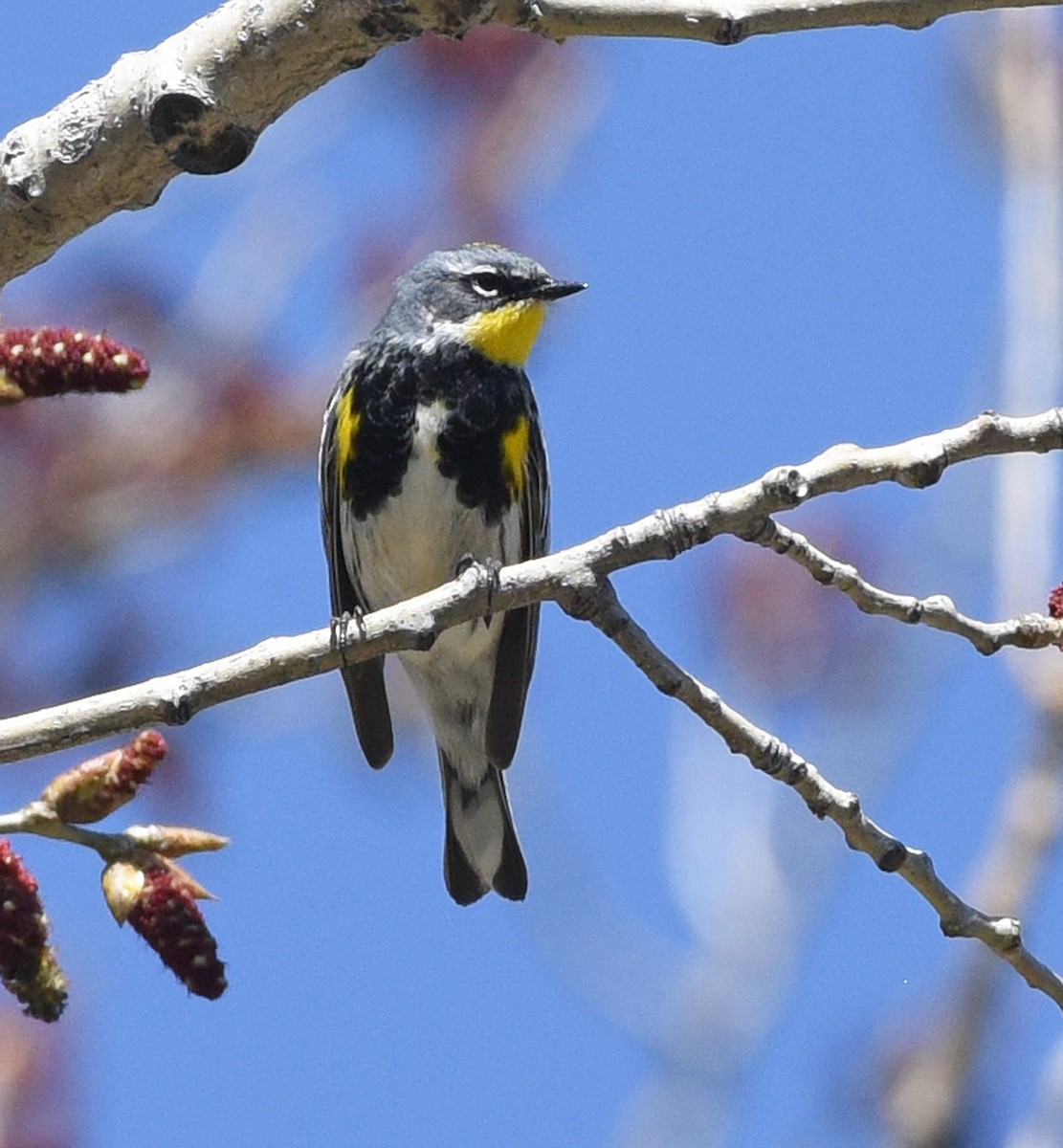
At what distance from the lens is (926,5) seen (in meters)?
2.33

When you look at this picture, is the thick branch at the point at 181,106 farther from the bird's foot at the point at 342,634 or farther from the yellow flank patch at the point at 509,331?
the yellow flank patch at the point at 509,331

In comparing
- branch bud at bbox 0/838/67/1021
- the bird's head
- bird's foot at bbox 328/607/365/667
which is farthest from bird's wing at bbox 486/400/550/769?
branch bud at bbox 0/838/67/1021

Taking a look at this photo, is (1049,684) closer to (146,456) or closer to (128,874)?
(128,874)

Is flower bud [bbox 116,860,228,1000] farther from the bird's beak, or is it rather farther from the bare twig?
the bird's beak

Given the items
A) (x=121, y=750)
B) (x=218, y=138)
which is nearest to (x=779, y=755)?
(x=121, y=750)

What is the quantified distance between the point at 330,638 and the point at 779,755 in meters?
0.69

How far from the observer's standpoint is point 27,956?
233cm

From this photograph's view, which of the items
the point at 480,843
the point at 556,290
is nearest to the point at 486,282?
the point at 556,290

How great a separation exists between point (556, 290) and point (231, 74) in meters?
2.79

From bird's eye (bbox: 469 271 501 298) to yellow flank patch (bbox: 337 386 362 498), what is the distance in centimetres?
54

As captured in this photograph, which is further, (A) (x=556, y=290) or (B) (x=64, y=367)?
(A) (x=556, y=290)

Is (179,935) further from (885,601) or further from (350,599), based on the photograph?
(350,599)

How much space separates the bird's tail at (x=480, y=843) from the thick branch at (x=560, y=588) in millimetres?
2145

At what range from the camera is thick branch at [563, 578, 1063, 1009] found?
2580mm
